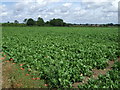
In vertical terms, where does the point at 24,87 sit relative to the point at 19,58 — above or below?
below

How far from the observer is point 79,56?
28.8 ft

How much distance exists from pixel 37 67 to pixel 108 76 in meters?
3.01

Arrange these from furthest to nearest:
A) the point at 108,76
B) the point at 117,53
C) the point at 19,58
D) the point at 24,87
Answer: the point at 117,53 < the point at 19,58 < the point at 108,76 < the point at 24,87

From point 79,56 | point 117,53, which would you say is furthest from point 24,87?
point 117,53

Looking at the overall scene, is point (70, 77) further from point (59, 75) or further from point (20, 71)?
point (20, 71)

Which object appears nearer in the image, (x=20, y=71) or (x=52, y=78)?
(x=52, y=78)

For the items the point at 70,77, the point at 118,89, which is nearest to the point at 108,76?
the point at 118,89

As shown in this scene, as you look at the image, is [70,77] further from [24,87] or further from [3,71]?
[3,71]

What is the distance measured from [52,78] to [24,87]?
1048 mm

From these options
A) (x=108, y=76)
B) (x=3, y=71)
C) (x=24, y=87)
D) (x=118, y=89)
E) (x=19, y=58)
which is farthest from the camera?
(x=19, y=58)

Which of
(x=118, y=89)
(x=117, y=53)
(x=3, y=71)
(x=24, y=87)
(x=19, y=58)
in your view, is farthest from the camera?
(x=117, y=53)

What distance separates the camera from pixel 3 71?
276 inches

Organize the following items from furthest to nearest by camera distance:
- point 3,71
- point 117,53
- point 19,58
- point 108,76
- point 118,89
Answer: point 117,53
point 19,58
point 3,71
point 108,76
point 118,89

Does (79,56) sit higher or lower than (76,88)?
higher
